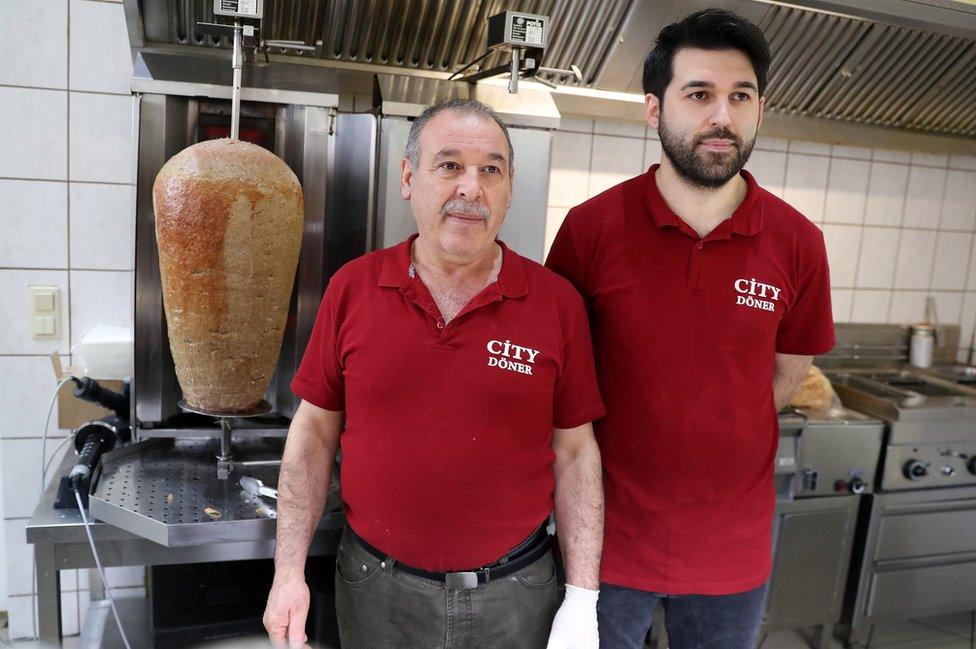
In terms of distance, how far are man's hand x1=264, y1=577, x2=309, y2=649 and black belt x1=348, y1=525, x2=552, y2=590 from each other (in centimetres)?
14

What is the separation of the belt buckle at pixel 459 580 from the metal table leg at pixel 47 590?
0.83 meters

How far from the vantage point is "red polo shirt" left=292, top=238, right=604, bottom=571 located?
1.33 metres

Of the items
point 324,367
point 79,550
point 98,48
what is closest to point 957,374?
point 324,367

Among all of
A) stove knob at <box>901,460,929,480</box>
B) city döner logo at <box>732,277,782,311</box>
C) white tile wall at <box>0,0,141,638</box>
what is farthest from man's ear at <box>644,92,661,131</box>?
stove knob at <box>901,460,929,480</box>

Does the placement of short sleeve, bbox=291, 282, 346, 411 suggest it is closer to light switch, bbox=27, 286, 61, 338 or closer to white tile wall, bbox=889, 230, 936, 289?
light switch, bbox=27, 286, 61, 338

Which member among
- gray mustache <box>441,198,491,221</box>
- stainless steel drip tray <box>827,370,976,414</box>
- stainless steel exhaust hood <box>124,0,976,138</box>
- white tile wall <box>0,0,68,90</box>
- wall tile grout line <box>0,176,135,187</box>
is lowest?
stainless steel drip tray <box>827,370,976,414</box>

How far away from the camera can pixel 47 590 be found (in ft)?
5.16

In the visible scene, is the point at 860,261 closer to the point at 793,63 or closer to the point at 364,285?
the point at 793,63

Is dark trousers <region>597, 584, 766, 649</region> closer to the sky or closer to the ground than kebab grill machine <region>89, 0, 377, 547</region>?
closer to the ground

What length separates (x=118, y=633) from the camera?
216 cm

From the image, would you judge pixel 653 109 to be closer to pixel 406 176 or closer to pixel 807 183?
pixel 406 176

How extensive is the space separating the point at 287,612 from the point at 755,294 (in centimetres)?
106

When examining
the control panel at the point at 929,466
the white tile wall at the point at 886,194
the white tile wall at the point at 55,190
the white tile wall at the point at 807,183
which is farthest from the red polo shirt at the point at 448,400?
the white tile wall at the point at 886,194

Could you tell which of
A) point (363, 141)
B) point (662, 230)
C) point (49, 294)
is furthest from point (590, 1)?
point (49, 294)
